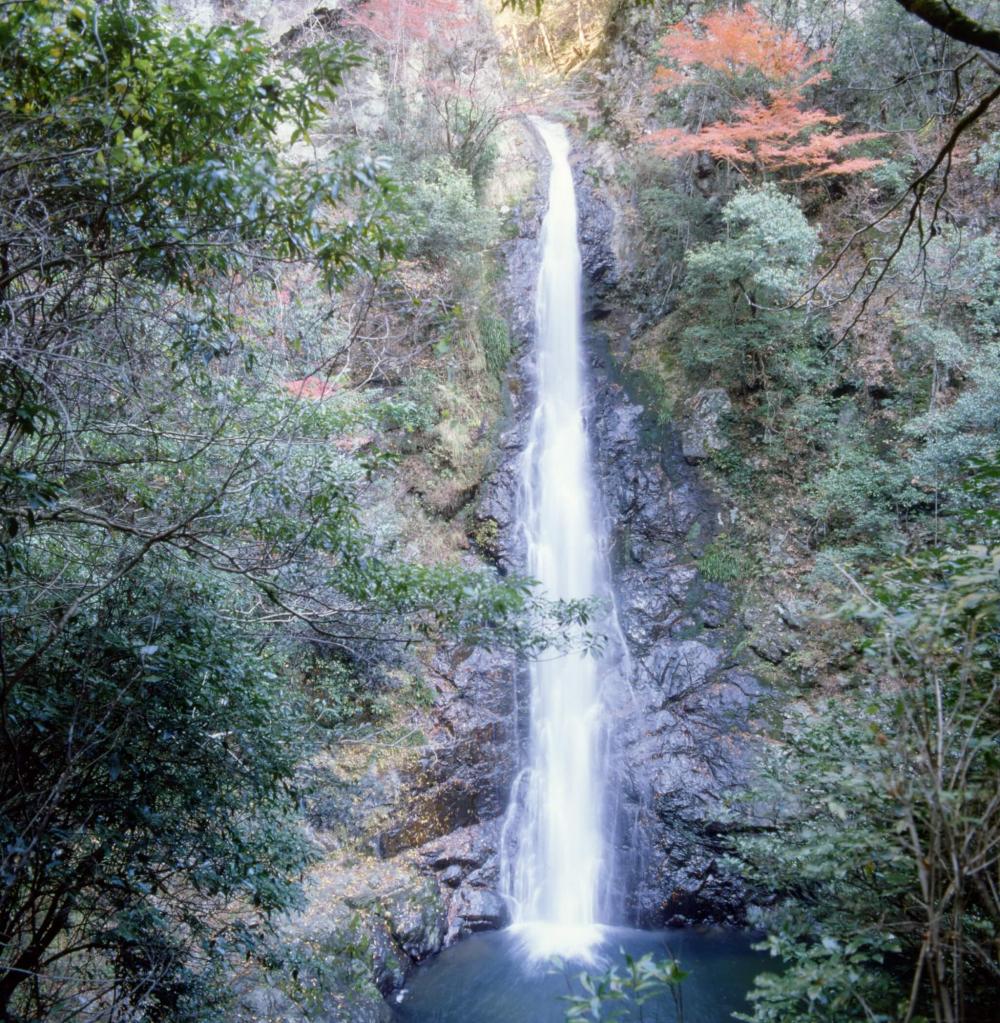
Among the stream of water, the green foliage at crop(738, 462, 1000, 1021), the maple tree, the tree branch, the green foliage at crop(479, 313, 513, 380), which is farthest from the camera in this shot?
the green foliage at crop(479, 313, 513, 380)

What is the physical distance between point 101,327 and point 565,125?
17.9m

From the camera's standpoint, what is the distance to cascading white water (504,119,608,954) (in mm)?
9383

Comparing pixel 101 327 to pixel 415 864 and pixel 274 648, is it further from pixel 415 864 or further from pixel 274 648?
pixel 415 864

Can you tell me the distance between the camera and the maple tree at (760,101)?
37.1 feet

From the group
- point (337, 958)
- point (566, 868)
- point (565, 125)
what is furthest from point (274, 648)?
point (565, 125)

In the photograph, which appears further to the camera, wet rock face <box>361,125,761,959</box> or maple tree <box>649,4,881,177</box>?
maple tree <box>649,4,881,177</box>

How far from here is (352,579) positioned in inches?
168

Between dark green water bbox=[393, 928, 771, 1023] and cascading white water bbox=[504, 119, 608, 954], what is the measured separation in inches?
18.0

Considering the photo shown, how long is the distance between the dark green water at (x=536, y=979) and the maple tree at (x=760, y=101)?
451 inches

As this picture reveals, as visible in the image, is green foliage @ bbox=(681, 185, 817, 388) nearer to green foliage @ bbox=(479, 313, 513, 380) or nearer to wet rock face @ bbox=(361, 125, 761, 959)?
wet rock face @ bbox=(361, 125, 761, 959)

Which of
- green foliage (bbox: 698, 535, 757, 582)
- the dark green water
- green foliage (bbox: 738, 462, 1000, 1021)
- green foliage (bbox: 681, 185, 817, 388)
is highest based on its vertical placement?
green foliage (bbox: 681, 185, 817, 388)

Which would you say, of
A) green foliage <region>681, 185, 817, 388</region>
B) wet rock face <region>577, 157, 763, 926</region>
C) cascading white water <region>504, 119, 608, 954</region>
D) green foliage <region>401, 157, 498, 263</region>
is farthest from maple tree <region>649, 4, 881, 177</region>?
wet rock face <region>577, 157, 763, 926</region>

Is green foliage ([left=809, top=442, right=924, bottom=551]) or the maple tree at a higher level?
the maple tree

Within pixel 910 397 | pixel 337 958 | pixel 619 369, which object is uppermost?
pixel 619 369
